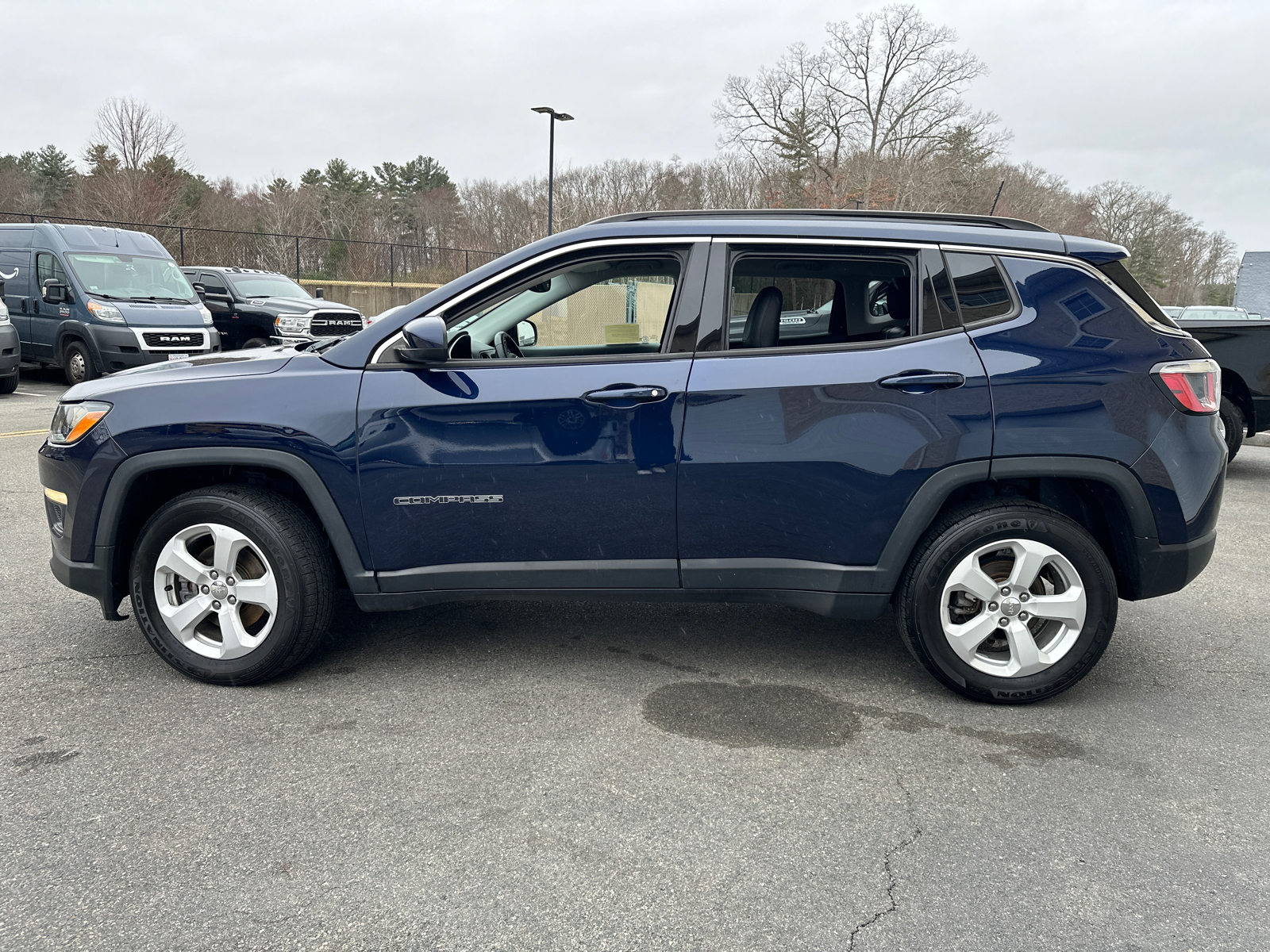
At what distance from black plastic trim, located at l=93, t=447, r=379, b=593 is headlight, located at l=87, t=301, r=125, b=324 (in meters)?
11.5

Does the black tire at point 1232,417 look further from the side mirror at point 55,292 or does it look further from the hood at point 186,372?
the side mirror at point 55,292

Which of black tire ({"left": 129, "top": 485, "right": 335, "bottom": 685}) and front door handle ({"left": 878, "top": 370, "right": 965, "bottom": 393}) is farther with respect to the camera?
black tire ({"left": 129, "top": 485, "right": 335, "bottom": 685})

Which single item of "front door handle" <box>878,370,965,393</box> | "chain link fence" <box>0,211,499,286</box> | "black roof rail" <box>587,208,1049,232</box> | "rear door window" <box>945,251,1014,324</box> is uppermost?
"chain link fence" <box>0,211,499,286</box>

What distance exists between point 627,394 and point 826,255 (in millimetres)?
924

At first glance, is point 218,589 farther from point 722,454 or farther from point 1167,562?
point 1167,562

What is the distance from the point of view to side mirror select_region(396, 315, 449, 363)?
3.32m

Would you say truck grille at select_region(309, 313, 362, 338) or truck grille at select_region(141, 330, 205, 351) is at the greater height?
truck grille at select_region(309, 313, 362, 338)

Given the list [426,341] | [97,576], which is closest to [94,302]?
[97,576]

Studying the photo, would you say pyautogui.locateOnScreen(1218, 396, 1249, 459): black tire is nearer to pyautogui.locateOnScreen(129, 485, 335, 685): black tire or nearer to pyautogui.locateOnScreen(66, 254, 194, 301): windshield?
pyautogui.locateOnScreen(129, 485, 335, 685): black tire

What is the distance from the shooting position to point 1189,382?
3348 millimetres

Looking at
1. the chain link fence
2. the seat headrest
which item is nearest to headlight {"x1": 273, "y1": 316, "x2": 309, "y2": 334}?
the chain link fence

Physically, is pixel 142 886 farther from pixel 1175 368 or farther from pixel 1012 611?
pixel 1175 368

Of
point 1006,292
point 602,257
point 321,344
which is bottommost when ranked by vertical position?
point 321,344

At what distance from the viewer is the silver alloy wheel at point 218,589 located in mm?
3541
